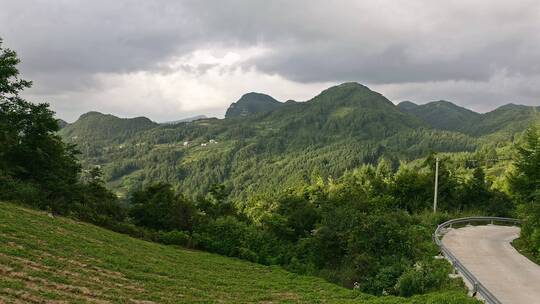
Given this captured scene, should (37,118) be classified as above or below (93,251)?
above

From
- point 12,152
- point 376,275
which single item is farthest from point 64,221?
point 376,275

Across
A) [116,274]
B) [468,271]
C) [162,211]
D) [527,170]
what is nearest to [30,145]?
[162,211]

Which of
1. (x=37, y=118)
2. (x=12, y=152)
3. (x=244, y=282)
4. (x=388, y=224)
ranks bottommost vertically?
(x=244, y=282)

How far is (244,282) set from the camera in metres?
21.6

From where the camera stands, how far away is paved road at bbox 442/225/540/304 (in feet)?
57.2

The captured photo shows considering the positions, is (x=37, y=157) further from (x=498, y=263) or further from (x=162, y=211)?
(x=498, y=263)

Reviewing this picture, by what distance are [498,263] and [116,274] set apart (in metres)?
20.1

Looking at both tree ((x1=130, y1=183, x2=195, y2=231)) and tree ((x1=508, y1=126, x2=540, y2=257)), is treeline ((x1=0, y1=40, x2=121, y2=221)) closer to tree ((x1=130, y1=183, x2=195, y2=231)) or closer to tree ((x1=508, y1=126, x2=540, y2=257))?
tree ((x1=130, y1=183, x2=195, y2=231))

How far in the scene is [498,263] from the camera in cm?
2288

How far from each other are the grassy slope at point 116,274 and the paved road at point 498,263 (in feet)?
11.7

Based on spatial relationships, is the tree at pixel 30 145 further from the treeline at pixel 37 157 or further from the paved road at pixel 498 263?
the paved road at pixel 498 263

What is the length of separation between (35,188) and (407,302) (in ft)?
83.8

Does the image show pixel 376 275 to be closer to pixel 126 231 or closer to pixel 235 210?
pixel 126 231

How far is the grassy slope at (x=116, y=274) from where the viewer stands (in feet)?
43.4
